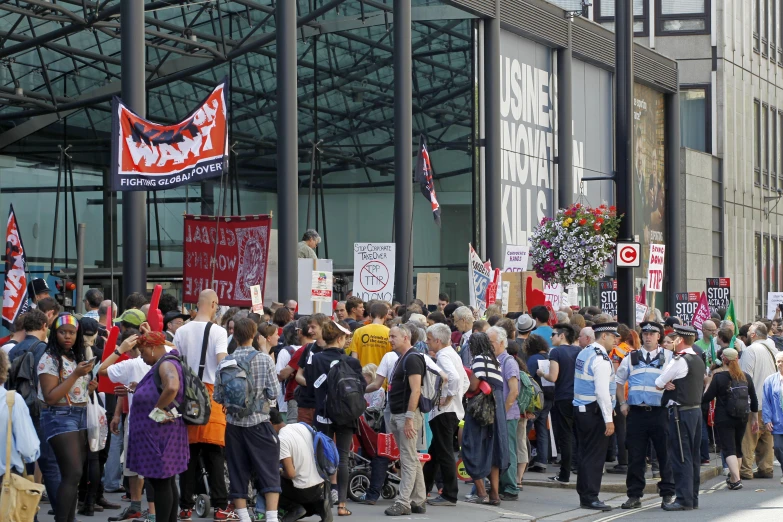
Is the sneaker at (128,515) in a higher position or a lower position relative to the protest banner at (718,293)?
lower

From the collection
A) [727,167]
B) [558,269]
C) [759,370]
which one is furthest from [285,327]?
[727,167]

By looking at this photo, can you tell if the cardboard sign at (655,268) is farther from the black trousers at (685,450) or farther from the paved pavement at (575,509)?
the black trousers at (685,450)

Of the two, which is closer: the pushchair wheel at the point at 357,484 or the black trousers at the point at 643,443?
the pushchair wheel at the point at 357,484

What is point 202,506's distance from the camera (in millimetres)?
12336

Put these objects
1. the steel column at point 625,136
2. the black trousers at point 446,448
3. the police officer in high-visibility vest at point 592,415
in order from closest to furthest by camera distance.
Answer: the black trousers at point 446,448 < the police officer in high-visibility vest at point 592,415 < the steel column at point 625,136

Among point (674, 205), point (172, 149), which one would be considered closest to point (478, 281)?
point (172, 149)

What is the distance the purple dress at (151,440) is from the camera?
10.4 m

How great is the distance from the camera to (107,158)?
135 ft

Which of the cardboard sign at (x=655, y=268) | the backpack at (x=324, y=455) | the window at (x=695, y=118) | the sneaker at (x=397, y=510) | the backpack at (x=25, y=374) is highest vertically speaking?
the window at (x=695, y=118)

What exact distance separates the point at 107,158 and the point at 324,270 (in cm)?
2223

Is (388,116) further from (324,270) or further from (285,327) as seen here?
(285,327)

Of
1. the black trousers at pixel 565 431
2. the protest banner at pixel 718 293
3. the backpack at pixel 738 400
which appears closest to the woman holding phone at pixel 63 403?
the black trousers at pixel 565 431

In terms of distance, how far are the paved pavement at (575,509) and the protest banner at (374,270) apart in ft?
20.7

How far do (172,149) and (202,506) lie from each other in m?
4.95
